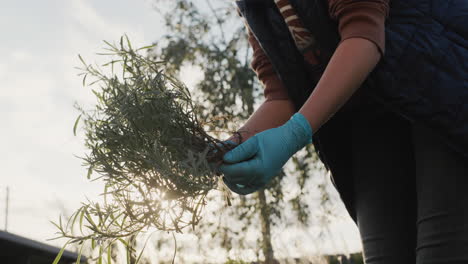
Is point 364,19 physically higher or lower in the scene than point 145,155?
higher

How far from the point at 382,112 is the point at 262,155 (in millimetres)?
476

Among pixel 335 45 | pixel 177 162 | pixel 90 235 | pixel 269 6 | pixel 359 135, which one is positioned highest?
pixel 269 6

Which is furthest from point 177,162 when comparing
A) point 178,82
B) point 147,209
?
point 178,82

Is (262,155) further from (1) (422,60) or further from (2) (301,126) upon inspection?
(1) (422,60)

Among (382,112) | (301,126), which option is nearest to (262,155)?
(301,126)

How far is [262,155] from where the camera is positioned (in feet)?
4.48

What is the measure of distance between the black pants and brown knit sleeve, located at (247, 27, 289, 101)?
0.30 metres

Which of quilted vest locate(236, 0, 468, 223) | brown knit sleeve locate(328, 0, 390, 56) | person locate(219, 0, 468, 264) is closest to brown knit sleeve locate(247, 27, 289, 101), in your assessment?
person locate(219, 0, 468, 264)

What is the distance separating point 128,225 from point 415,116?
85 centimetres

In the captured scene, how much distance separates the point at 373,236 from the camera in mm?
1591

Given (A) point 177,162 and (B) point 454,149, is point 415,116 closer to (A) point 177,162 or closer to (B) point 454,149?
(B) point 454,149

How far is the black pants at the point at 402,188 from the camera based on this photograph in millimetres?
1294

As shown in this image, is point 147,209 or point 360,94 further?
point 360,94

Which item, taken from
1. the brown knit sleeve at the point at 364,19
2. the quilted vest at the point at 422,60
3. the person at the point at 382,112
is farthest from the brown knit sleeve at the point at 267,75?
the brown knit sleeve at the point at 364,19
